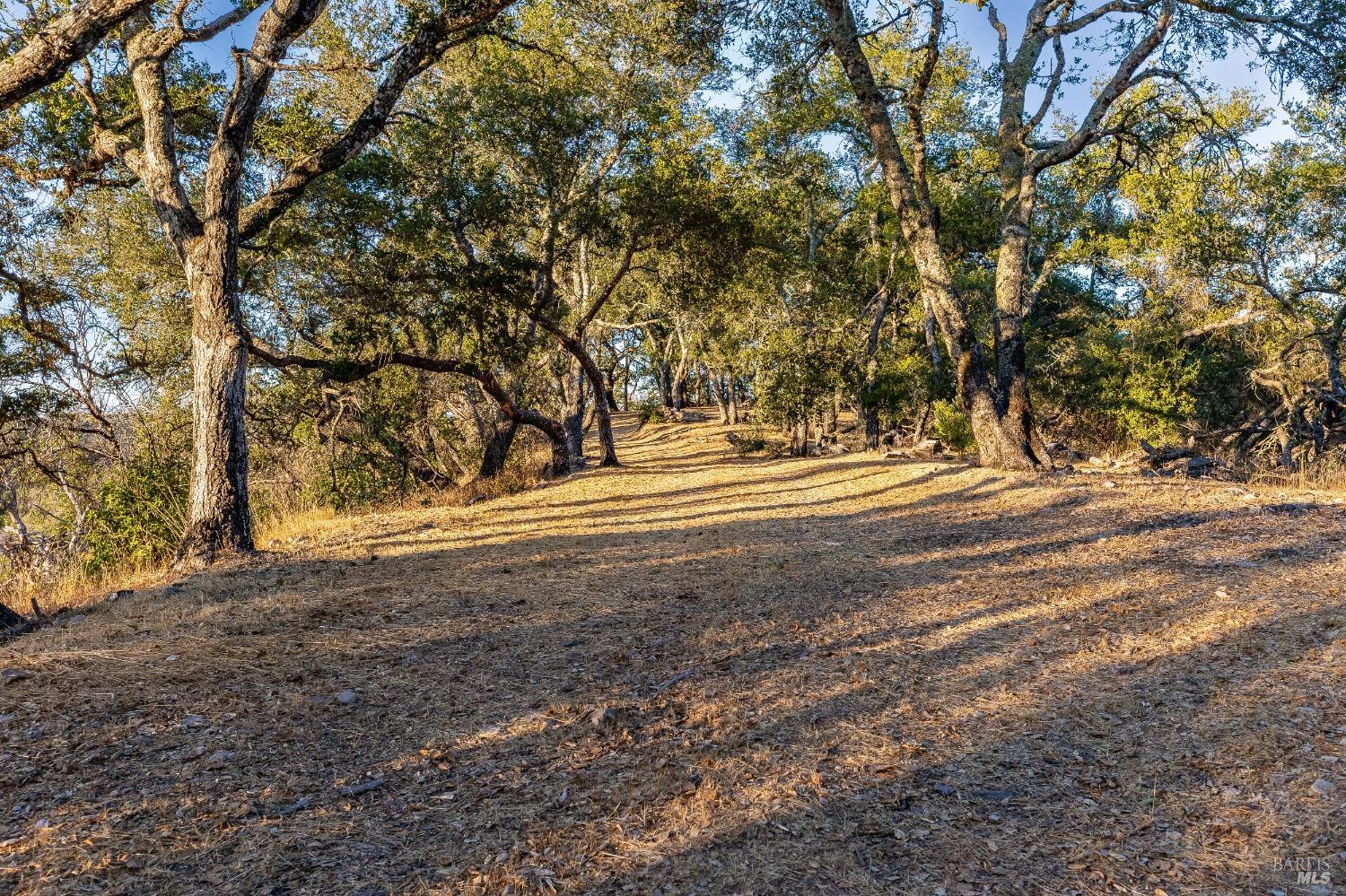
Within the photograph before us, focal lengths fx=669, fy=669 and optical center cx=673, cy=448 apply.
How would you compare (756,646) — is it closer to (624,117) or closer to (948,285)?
(948,285)

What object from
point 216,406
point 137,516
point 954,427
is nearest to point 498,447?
point 137,516

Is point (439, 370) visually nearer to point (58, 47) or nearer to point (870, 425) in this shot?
point (58, 47)

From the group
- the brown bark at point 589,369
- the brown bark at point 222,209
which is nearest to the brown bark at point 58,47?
the brown bark at point 222,209

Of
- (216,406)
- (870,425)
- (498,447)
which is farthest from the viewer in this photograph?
(870,425)

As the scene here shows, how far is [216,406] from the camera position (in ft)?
23.2

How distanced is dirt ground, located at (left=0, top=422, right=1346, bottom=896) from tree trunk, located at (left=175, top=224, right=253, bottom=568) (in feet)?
2.61

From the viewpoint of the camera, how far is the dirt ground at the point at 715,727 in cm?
234

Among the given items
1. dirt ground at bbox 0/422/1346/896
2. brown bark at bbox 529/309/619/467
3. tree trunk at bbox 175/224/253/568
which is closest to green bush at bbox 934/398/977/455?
brown bark at bbox 529/309/619/467

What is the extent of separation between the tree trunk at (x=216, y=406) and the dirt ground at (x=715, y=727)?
31.3 inches

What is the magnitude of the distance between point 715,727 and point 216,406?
653 centimetres

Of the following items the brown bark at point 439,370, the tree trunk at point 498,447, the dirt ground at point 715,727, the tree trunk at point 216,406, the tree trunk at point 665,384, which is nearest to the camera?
the dirt ground at point 715,727

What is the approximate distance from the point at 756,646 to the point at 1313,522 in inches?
222

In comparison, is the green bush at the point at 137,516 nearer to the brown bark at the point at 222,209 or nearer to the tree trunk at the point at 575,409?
the brown bark at the point at 222,209

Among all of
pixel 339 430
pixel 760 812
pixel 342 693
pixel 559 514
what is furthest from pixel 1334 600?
pixel 339 430
